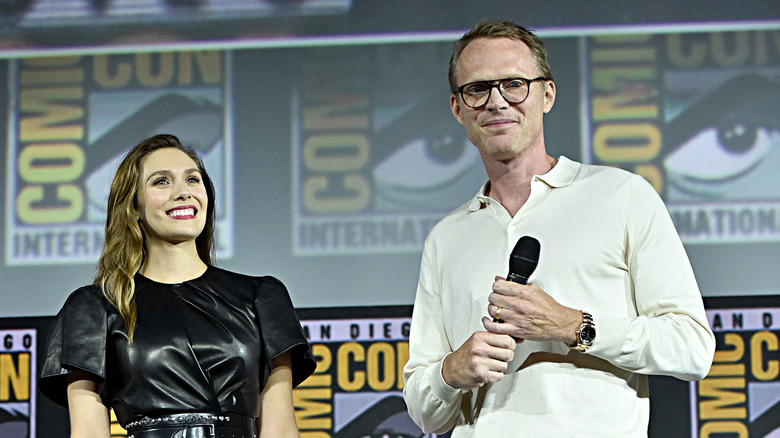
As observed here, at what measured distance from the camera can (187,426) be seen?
2.07m

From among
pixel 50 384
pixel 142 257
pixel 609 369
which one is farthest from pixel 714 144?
pixel 50 384

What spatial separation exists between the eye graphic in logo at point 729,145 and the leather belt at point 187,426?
193 centimetres

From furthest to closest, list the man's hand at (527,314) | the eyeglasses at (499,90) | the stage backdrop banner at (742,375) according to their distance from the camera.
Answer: the stage backdrop banner at (742,375) → the eyeglasses at (499,90) → the man's hand at (527,314)

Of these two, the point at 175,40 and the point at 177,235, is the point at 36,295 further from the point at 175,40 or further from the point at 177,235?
the point at 177,235

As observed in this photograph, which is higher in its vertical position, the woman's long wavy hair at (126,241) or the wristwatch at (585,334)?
the woman's long wavy hair at (126,241)

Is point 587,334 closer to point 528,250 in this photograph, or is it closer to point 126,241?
point 528,250

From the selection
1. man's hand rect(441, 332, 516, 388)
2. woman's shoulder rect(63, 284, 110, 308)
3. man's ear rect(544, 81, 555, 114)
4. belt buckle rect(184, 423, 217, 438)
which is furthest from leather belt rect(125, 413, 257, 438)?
man's ear rect(544, 81, 555, 114)

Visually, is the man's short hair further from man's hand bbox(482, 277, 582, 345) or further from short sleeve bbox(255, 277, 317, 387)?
short sleeve bbox(255, 277, 317, 387)

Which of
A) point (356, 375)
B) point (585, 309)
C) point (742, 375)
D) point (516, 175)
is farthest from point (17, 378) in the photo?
point (742, 375)

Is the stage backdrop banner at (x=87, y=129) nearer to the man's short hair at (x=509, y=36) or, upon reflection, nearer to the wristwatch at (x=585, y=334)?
the man's short hair at (x=509, y=36)

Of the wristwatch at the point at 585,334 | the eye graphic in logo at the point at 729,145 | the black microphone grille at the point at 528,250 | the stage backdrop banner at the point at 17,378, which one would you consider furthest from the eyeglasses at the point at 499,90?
the stage backdrop banner at the point at 17,378

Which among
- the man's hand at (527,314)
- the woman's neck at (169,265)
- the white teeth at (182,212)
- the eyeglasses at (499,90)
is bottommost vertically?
the man's hand at (527,314)

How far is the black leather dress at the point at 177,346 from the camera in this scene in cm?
209

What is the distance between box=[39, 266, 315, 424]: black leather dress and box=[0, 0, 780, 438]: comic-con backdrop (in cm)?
117
